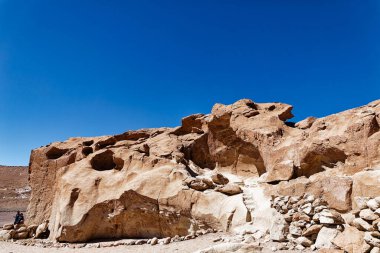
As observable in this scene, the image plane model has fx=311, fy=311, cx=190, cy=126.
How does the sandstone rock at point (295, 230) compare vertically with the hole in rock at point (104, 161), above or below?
below

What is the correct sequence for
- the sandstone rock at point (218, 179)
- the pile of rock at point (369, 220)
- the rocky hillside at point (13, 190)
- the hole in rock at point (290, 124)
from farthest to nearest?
the rocky hillside at point (13, 190) < the hole in rock at point (290, 124) < the sandstone rock at point (218, 179) < the pile of rock at point (369, 220)

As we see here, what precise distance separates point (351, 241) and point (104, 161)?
13.5 meters

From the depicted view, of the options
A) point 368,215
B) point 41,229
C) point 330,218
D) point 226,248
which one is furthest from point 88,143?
point 368,215

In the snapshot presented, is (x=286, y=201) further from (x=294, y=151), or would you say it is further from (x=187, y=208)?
(x=187, y=208)

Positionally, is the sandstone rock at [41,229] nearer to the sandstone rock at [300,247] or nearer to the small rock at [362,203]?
the sandstone rock at [300,247]

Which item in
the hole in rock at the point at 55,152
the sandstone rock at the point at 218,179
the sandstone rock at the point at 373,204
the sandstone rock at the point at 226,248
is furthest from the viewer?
the hole in rock at the point at 55,152

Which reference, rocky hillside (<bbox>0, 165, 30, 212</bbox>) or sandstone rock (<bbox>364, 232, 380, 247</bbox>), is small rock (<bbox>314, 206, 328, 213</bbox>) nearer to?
sandstone rock (<bbox>364, 232, 380, 247</bbox>)

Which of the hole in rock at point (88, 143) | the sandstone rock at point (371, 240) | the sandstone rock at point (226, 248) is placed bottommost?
the sandstone rock at point (226, 248)

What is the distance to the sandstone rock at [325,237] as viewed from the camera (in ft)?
27.0

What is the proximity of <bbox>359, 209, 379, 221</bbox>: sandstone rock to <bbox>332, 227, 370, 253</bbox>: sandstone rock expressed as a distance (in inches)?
14.7

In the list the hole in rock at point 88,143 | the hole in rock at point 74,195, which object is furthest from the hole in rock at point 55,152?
the hole in rock at point 74,195

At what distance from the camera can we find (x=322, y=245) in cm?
831

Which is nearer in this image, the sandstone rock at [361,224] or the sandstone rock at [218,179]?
the sandstone rock at [361,224]

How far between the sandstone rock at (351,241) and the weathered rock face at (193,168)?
6.05ft
